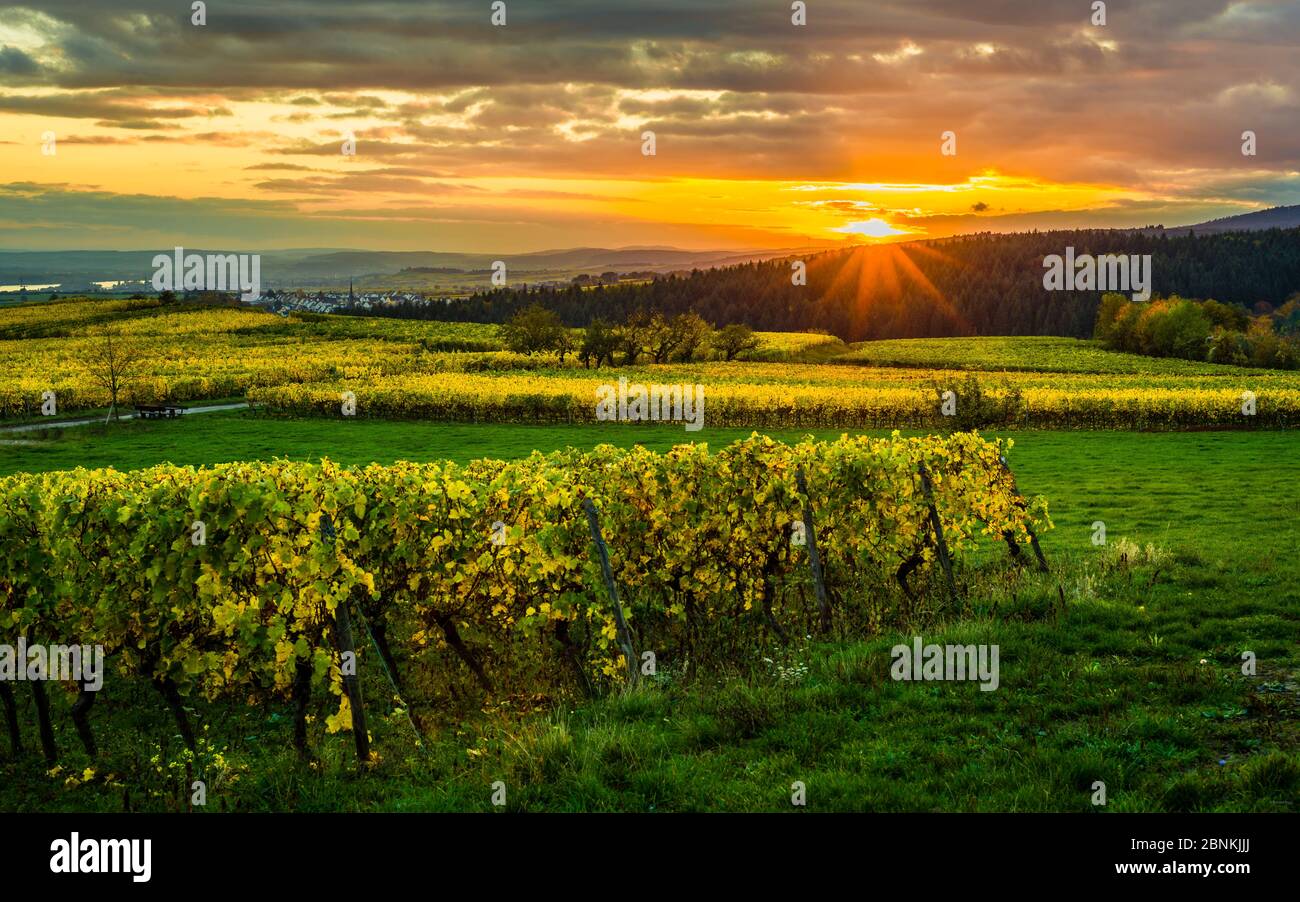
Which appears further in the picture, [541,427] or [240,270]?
[541,427]

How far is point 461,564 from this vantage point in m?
13.2

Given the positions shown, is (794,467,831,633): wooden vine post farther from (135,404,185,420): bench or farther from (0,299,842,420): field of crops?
(0,299,842,420): field of crops

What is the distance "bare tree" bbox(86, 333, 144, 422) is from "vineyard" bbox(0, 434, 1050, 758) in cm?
4985

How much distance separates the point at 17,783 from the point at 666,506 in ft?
28.3

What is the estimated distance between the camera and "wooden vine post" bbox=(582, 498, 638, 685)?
1217 cm

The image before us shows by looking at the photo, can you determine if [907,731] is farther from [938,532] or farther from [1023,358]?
[1023,358]

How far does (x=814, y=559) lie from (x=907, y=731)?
16.2 feet

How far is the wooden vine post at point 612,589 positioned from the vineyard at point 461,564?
0.17 feet

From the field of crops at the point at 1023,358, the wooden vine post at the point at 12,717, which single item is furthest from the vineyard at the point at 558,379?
the wooden vine post at the point at 12,717

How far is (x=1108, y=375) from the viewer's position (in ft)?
306

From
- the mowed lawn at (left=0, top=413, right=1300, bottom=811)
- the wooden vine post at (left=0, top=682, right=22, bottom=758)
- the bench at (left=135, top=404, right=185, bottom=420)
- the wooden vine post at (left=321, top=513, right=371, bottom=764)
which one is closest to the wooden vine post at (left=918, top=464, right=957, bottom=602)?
the mowed lawn at (left=0, top=413, right=1300, bottom=811)
